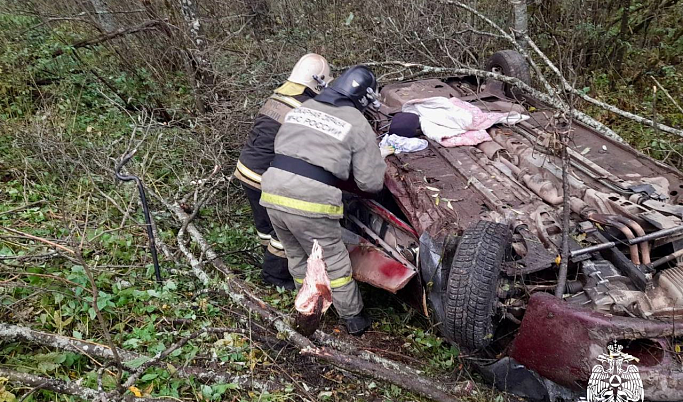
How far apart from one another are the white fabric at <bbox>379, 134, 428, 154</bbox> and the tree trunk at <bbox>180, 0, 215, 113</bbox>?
8.44 ft

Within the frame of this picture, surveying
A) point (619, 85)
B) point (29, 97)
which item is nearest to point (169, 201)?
point (29, 97)

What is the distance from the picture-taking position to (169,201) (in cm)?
449

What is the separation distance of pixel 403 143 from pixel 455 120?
1.76ft

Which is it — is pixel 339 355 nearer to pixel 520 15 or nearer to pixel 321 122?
pixel 321 122

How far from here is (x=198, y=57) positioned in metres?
5.61

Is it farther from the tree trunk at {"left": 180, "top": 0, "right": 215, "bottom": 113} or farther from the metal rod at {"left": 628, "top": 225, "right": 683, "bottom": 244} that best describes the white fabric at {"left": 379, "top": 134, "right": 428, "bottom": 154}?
the tree trunk at {"left": 180, "top": 0, "right": 215, "bottom": 113}

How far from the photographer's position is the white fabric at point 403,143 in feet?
13.0

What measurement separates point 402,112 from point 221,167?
193cm

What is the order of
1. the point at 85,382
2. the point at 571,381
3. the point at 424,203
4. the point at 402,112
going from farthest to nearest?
1. the point at 402,112
2. the point at 424,203
3. the point at 85,382
4. the point at 571,381

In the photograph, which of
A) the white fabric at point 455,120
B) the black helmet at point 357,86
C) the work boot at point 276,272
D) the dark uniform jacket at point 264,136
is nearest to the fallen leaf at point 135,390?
the work boot at point 276,272

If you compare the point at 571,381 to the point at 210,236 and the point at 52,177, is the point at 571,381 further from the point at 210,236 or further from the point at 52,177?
the point at 52,177

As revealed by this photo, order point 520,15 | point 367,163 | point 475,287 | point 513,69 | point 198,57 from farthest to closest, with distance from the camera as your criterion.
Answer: point 520,15, point 198,57, point 513,69, point 367,163, point 475,287

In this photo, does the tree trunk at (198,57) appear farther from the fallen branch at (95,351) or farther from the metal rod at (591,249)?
→ the metal rod at (591,249)

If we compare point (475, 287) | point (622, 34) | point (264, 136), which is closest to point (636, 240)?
point (475, 287)
